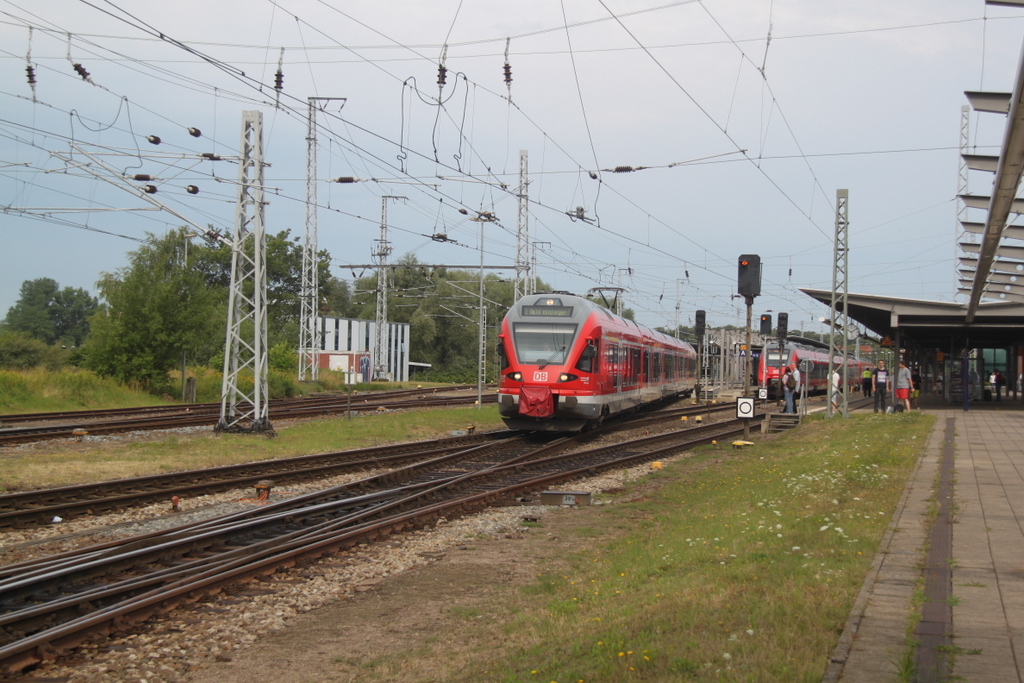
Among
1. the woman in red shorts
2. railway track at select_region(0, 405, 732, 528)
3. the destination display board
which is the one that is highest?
the destination display board

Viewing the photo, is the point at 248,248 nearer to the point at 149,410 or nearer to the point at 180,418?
the point at 180,418

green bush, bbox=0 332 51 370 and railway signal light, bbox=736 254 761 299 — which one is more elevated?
railway signal light, bbox=736 254 761 299

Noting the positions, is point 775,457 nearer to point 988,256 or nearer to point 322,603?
point 988,256

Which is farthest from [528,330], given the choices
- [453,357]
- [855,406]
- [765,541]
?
[453,357]

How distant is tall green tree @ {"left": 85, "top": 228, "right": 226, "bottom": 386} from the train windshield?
612 inches

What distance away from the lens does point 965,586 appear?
20.9 feet

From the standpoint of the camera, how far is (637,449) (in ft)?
65.8

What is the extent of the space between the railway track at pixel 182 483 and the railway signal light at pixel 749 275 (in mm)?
8946

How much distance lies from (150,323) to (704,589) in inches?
1118

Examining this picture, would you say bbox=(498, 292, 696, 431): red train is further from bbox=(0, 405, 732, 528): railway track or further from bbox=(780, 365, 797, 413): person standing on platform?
bbox=(780, 365, 797, 413): person standing on platform

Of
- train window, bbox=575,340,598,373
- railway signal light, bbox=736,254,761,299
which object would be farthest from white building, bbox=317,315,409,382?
railway signal light, bbox=736,254,761,299

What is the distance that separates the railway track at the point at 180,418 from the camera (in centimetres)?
1938

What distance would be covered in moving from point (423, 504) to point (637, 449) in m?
8.92

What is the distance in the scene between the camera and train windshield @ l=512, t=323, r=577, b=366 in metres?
21.3
